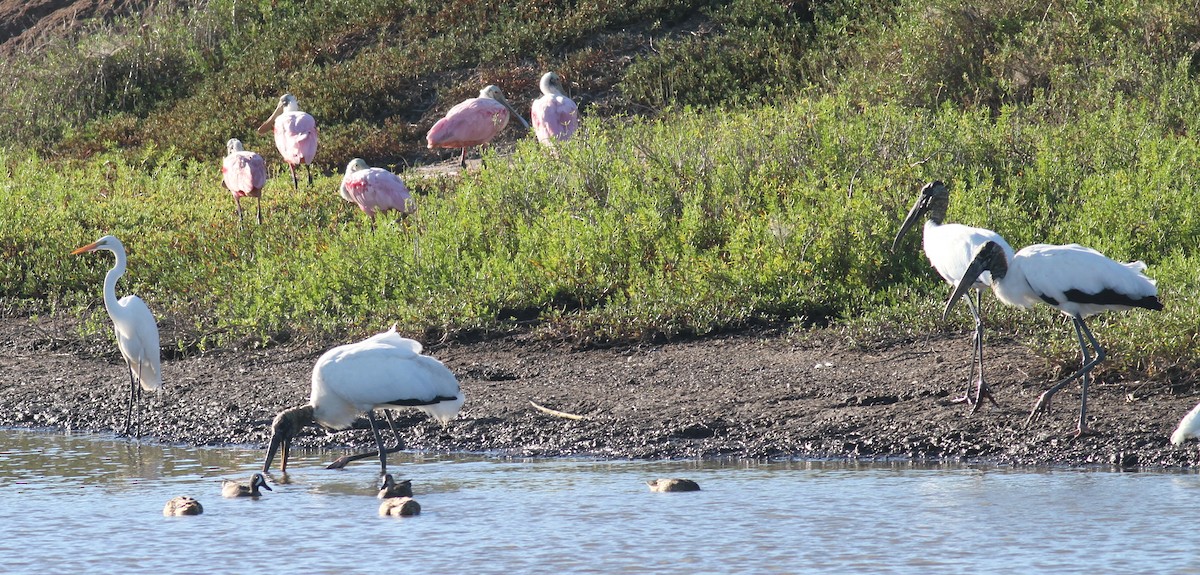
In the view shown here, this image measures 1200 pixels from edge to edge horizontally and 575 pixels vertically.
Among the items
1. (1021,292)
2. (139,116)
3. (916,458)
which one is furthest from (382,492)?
(139,116)

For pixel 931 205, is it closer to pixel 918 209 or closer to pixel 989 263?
pixel 918 209

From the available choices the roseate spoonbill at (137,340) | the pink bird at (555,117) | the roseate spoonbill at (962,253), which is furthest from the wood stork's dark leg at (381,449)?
the pink bird at (555,117)

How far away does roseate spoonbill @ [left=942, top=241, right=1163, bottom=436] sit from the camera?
23.5 feet

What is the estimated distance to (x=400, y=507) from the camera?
642 cm

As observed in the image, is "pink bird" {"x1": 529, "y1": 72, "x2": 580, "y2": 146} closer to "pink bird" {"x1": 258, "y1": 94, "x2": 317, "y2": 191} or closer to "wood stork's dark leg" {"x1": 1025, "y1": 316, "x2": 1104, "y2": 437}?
"pink bird" {"x1": 258, "y1": 94, "x2": 317, "y2": 191}

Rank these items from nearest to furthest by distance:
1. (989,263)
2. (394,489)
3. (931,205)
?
(394,489) → (989,263) → (931,205)

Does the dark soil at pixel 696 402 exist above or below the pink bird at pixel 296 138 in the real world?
below

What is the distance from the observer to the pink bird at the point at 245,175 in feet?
39.9

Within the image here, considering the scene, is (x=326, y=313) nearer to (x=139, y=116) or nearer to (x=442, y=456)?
(x=442, y=456)

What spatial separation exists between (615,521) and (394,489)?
1.06 meters

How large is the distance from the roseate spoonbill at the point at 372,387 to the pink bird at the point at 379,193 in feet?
13.5

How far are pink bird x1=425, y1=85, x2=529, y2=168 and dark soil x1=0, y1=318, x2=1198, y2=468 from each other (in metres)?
4.34

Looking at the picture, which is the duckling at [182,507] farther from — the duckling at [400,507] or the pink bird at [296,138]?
the pink bird at [296,138]

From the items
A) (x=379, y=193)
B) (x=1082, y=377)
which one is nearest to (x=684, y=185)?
(x=379, y=193)
